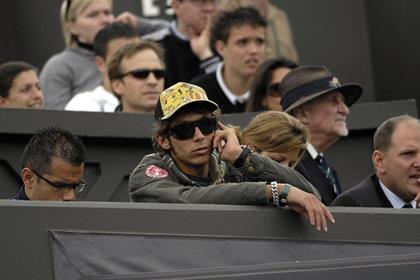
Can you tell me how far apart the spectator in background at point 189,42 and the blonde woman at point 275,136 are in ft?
12.4

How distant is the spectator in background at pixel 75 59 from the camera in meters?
10.7

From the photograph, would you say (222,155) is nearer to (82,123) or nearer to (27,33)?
(82,123)

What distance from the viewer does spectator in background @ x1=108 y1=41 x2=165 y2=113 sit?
962 centimetres

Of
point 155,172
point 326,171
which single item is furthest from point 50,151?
point 326,171

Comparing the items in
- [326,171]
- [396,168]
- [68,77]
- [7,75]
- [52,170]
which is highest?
[7,75]

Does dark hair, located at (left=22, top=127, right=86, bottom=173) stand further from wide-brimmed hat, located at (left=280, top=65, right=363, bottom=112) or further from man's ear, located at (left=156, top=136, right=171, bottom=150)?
wide-brimmed hat, located at (left=280, top=65, right=363, bottom=112)

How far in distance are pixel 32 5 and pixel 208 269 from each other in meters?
6.97

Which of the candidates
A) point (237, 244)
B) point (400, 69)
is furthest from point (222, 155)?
point (400, 69)

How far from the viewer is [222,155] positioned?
6762 millimetres

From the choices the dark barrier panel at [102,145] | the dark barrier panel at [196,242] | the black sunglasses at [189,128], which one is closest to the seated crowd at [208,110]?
the black sunglasses at [189,128]

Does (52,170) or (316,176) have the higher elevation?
(52,170)

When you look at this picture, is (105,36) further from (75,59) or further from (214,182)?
(214,182)

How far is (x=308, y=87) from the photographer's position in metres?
8.83

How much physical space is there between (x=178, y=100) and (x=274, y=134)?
0.93 meters
